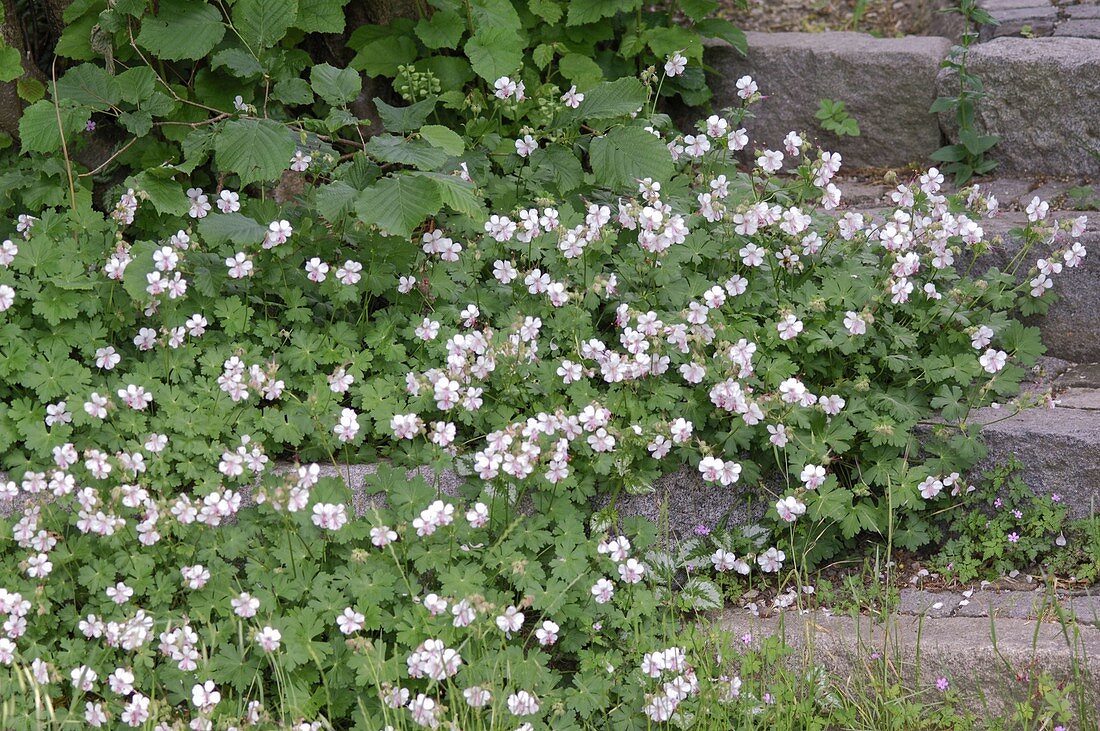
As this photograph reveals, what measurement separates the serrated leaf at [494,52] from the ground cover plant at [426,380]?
0.05ft

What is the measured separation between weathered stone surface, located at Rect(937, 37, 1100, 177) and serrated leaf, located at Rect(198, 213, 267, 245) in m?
3.10

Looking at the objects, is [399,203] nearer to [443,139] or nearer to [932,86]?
[443,139]

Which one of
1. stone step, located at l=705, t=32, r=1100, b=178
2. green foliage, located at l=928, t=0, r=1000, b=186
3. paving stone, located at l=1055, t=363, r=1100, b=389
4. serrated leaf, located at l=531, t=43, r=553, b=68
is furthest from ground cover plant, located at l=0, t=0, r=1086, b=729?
stone step, located at l=705, t=32, r=1100, b=178

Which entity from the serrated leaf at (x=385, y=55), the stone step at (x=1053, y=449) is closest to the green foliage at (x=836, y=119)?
the stone step at (x=1053, y=449)

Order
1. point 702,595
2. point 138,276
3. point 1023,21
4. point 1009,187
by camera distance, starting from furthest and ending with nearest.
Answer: point 1023,21
point 1009,187
point 138,276
point 702,595

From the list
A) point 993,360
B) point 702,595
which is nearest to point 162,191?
point 702,595

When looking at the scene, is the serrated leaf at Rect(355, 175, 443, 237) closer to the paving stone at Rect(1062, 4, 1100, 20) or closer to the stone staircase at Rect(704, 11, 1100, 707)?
the stone staircase at Rect(704, 11, 1100, 707)

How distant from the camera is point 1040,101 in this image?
4480 millimetres

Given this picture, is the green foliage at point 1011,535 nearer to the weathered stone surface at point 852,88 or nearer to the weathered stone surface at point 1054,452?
the weathered stone surface at point 1054,452

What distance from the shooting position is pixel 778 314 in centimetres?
335

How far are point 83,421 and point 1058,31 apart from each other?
4474 mm

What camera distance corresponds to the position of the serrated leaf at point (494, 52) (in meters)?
3.81

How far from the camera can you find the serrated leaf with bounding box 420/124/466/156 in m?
3.25

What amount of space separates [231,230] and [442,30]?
129cm
